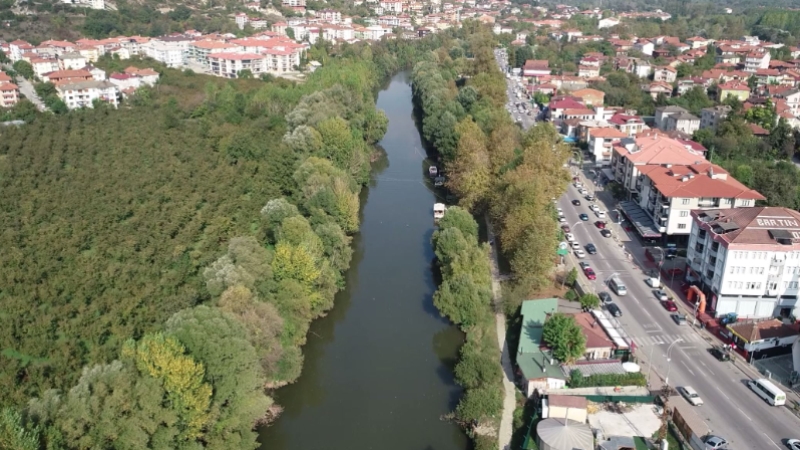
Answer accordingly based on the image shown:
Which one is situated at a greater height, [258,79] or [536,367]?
[258,79]

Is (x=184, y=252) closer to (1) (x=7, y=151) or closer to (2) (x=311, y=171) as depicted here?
(2) (x=311, y=171)

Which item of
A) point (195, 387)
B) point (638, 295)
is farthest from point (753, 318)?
point (195, 387)

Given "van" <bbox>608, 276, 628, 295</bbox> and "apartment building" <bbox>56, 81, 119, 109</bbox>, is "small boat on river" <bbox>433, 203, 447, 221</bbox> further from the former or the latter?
"apartment building" <bbox>56, 81, 119, 109</bbox>

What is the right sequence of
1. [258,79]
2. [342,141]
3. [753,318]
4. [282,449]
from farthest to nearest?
[258,79], [342,141], [753,318], [282,449]

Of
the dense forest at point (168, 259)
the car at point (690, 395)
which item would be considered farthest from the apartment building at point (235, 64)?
the car at point (690, 395)

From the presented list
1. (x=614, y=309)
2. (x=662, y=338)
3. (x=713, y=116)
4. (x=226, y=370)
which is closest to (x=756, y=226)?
(x=662, y=338)

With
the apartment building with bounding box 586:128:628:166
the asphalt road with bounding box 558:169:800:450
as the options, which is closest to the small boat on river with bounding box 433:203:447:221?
the asphalt road with bounding box 558:169:800:450
